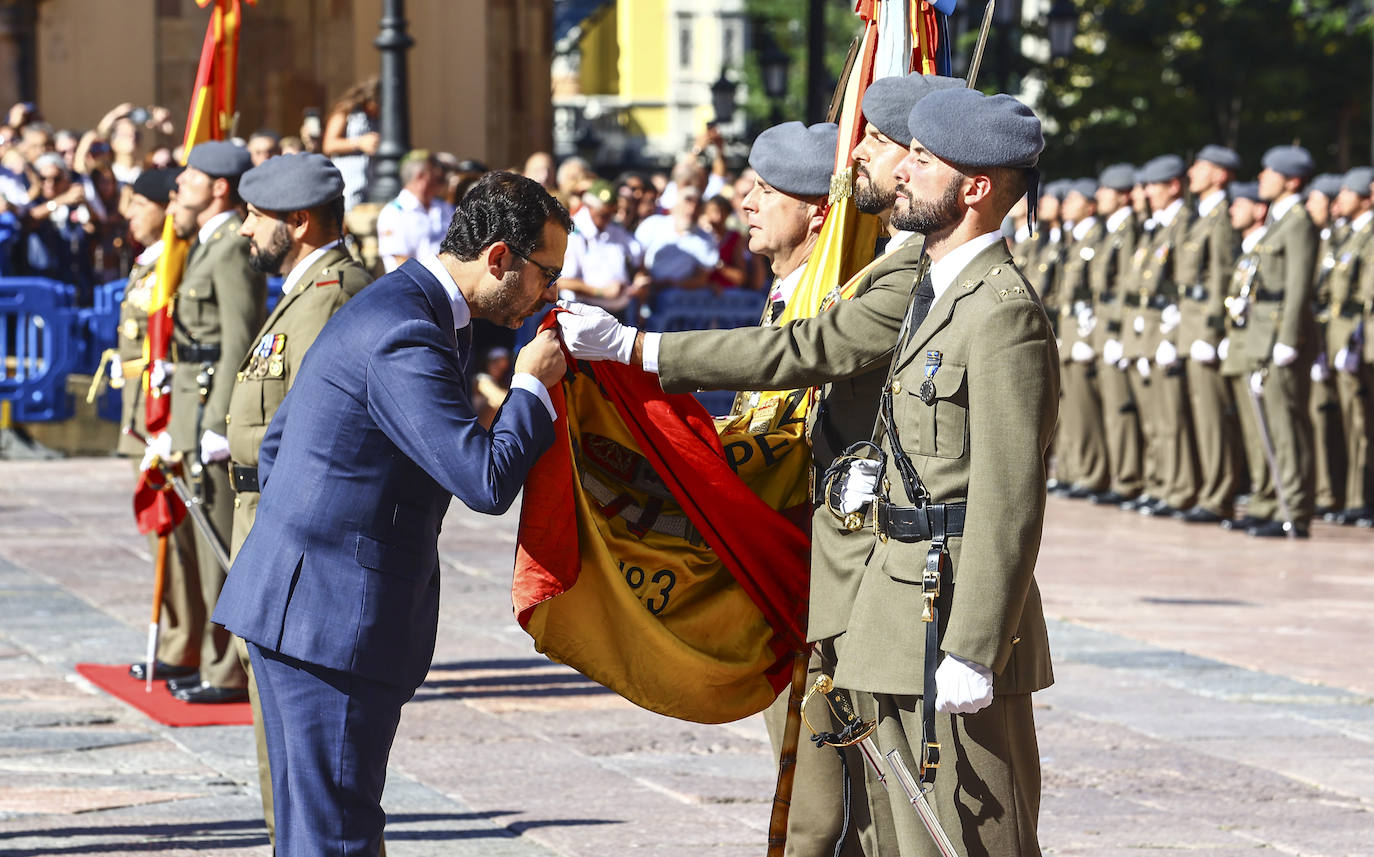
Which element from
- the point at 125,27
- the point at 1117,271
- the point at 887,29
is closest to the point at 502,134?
the point at 125,27

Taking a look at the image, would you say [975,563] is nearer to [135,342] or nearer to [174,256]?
[174,256]

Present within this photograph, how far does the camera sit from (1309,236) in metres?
13.3

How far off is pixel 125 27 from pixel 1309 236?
1165 centimetres

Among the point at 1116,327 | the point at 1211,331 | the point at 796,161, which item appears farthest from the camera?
the point at 1116,327

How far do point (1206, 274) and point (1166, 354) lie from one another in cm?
67

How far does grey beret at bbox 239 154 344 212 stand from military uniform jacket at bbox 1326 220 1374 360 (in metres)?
9.59

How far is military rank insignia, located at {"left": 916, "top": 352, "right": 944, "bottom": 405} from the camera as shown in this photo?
4.20 metres

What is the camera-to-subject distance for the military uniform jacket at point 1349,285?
14.3 metres

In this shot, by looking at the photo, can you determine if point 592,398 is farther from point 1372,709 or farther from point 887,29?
point 1372,709

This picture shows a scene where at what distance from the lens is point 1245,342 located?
13.8 metres

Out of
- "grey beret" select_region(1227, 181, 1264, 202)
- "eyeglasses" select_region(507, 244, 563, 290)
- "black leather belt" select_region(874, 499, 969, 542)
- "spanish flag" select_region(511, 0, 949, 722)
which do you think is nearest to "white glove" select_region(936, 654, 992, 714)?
"black leather belt" select_region(874, 499, 969, 542)

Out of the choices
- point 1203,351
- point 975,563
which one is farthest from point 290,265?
point 1203,351

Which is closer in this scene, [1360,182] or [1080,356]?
[1360,182]

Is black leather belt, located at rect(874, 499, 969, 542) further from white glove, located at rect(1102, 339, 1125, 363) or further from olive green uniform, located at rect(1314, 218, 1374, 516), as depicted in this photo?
→ white glove, located at rect(1102, 339, 1125, 363)
